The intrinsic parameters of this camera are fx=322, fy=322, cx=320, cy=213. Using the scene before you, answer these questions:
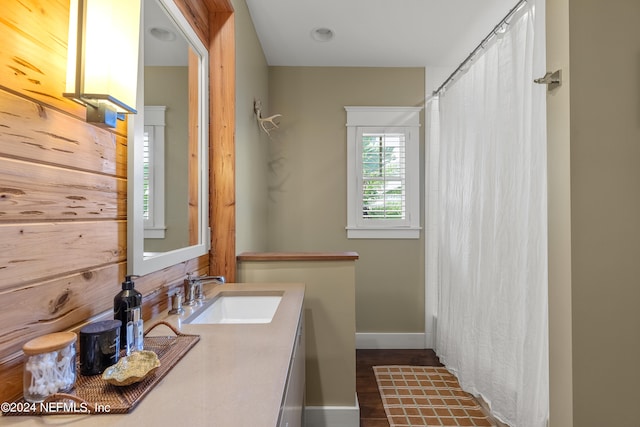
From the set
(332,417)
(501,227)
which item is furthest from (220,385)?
(501,227)

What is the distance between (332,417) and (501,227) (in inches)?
58.3

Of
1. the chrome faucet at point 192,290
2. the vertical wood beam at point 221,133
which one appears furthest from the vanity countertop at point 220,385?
the vertical wood beam at point 221,133

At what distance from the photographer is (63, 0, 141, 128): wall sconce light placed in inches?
27.8

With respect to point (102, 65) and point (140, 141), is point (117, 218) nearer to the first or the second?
point (140, 141)

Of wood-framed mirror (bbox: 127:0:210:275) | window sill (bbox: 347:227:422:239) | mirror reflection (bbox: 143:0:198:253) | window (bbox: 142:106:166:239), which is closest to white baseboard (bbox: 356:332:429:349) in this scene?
window sill (bbox: 347:227:422:239)

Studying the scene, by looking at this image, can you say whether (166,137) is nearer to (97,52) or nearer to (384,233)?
(97,52)

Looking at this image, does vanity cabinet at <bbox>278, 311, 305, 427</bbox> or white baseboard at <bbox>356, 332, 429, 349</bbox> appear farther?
white baseboard at <bbox>356, 332, 429, 349</bbox>

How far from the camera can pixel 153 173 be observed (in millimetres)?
1192

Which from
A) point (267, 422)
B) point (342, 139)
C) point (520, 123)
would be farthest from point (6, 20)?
point (342, 139)

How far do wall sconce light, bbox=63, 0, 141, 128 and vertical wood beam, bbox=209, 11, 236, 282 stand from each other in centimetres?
95

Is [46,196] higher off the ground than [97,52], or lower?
lower

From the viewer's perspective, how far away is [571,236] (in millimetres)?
1299

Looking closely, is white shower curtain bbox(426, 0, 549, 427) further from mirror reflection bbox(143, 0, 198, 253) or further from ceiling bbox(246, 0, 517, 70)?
mirror reflection bbox(143, 0, 198, 253)

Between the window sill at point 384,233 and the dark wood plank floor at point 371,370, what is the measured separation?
1065mm
